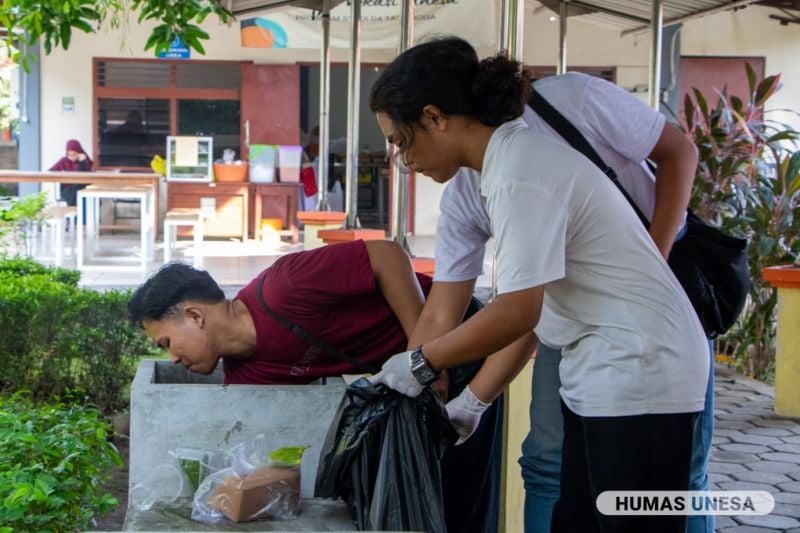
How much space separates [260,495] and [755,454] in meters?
3.94

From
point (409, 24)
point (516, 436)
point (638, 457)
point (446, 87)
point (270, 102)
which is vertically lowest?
point (516, 436)

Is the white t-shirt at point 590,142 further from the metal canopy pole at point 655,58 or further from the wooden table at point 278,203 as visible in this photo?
the wooden table at point 278,203

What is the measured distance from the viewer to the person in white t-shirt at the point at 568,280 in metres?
2.14

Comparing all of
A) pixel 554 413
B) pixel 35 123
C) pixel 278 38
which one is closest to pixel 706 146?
pixel 554 413

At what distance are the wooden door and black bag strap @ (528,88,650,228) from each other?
45.4ft

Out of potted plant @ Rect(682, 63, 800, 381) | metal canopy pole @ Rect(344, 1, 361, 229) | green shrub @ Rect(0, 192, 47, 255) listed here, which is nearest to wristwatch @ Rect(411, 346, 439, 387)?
metal canopy pole @ Rect(344, 1, 361, 229)

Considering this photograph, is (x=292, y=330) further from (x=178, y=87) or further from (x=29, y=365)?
(x=178, y=87)

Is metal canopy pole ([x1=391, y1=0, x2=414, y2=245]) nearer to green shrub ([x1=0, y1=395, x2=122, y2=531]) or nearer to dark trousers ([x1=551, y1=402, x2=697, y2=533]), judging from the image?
green shrub ([x1=0, y1=395, x2=122, y2=531])

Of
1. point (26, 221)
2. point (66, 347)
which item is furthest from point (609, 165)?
point (26, 221)

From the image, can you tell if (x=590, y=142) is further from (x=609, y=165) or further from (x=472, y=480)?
(x=472, y=480)

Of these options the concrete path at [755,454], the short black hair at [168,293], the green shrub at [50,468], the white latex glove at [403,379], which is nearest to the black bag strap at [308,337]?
the short black hair at [168,293]

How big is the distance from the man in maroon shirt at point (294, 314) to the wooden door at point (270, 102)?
13.6 metres

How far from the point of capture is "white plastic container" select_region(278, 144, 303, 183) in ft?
52.0

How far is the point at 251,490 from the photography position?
2461 mm
